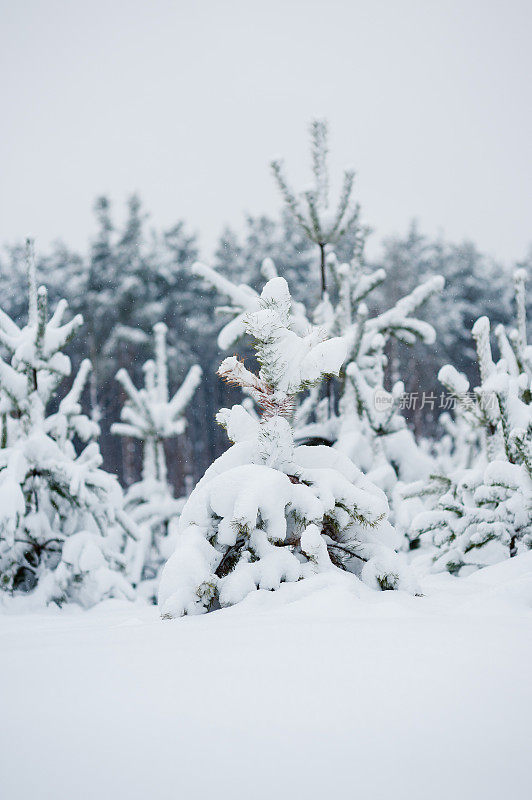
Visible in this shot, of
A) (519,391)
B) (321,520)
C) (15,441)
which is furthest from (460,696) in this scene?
(15,441)

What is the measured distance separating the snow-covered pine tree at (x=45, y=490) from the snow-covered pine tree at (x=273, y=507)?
2.38 m

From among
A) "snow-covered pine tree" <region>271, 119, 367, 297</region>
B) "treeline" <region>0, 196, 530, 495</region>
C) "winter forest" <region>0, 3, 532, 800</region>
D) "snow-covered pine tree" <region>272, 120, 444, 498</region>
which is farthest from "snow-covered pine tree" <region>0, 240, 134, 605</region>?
"treeline" <region>0, 196, 530, 495</region>

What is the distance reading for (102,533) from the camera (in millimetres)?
5840

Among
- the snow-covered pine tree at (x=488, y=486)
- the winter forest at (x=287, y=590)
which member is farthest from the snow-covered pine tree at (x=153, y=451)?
the snow-covered pine tree at (x=488, y=486)

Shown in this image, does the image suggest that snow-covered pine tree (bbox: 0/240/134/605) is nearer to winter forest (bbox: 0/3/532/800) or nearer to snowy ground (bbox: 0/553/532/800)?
winter forest (bbox: 0/3/532/800)

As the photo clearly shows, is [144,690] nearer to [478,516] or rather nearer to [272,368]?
[272,368]

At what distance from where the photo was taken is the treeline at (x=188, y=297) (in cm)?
2862

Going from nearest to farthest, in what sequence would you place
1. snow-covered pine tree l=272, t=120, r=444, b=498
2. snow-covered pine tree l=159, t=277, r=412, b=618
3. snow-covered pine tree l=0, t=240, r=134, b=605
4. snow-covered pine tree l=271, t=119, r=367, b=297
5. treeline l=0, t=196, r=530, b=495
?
snow-covered pine tree l=159, t=277, r=412, b=618, snow-covered pine tree l=0, t=240, r=134, b=605, snow-covered pine tree l=272, t=120, r=444, b=498, snow-covered pine tree l=271, t=119, r=367, b=297, treeline l=0, t=196, r=530, b=495

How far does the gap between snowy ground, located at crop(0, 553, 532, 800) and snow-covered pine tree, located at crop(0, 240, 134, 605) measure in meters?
2.91

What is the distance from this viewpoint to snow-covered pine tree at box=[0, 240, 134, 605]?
516 cm

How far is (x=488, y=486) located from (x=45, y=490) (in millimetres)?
3593

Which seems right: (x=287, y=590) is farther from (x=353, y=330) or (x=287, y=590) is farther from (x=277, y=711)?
(x=353, y=330)

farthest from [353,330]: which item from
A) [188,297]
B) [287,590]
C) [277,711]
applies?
[188,297]

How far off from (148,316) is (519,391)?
25079 millimetres
